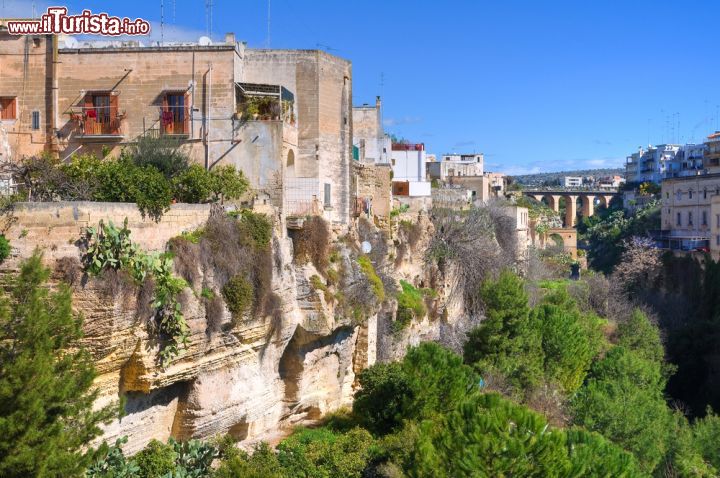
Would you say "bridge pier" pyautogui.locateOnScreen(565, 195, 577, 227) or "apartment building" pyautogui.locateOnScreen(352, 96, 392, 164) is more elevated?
"apartment building" pyautogui.locateOnScreen(352, 96, 392, 164)

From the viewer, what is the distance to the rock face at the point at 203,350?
44.3ft

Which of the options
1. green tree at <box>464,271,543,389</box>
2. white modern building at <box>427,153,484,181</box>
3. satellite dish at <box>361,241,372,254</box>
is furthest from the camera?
white modern building at <box>427,153,484,181</box>

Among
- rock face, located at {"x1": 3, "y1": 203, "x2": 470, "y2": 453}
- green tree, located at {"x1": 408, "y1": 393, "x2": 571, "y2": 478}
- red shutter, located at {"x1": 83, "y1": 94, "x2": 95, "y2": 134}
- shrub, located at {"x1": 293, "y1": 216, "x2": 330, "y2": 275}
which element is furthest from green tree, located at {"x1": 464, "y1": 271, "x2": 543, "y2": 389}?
red shutter, located at {"x1": 83, "y1": 94, "x2": 95, "y2": 134}

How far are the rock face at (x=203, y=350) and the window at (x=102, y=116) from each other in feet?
17.7

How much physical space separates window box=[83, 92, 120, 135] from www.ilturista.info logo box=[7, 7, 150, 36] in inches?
64.2

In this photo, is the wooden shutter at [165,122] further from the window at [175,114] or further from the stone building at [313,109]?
the stone building at [313,109]

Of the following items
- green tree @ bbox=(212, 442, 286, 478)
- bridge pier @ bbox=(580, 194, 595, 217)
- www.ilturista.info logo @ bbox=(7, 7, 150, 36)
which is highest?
www.ilturista.info logo @ bbox=(7, 7, 150, 36)

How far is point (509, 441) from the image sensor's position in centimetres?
1399

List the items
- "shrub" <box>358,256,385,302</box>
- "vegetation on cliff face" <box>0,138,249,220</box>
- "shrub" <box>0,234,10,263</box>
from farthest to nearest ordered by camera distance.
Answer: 1. "shrub" <box>358,256,385,302</box>
2. "vegetation on cliff face" <box>0,138,249,220</box>
3. "shrub" <box>0,234,10,263</box>

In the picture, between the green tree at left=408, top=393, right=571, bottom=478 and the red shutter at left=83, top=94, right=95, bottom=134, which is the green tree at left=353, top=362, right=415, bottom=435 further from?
the red shutter at left=83, top=94, right=95, bottom=134

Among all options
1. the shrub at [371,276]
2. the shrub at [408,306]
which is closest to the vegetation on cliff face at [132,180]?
the shrub at [371,276]

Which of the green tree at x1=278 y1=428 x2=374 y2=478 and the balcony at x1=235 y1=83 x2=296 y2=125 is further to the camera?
the balcony at x1=235 y1=83 x2=296 y2=125

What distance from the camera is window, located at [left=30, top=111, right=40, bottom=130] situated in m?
21.0

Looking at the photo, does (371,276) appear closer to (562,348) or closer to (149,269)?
(562,348)
